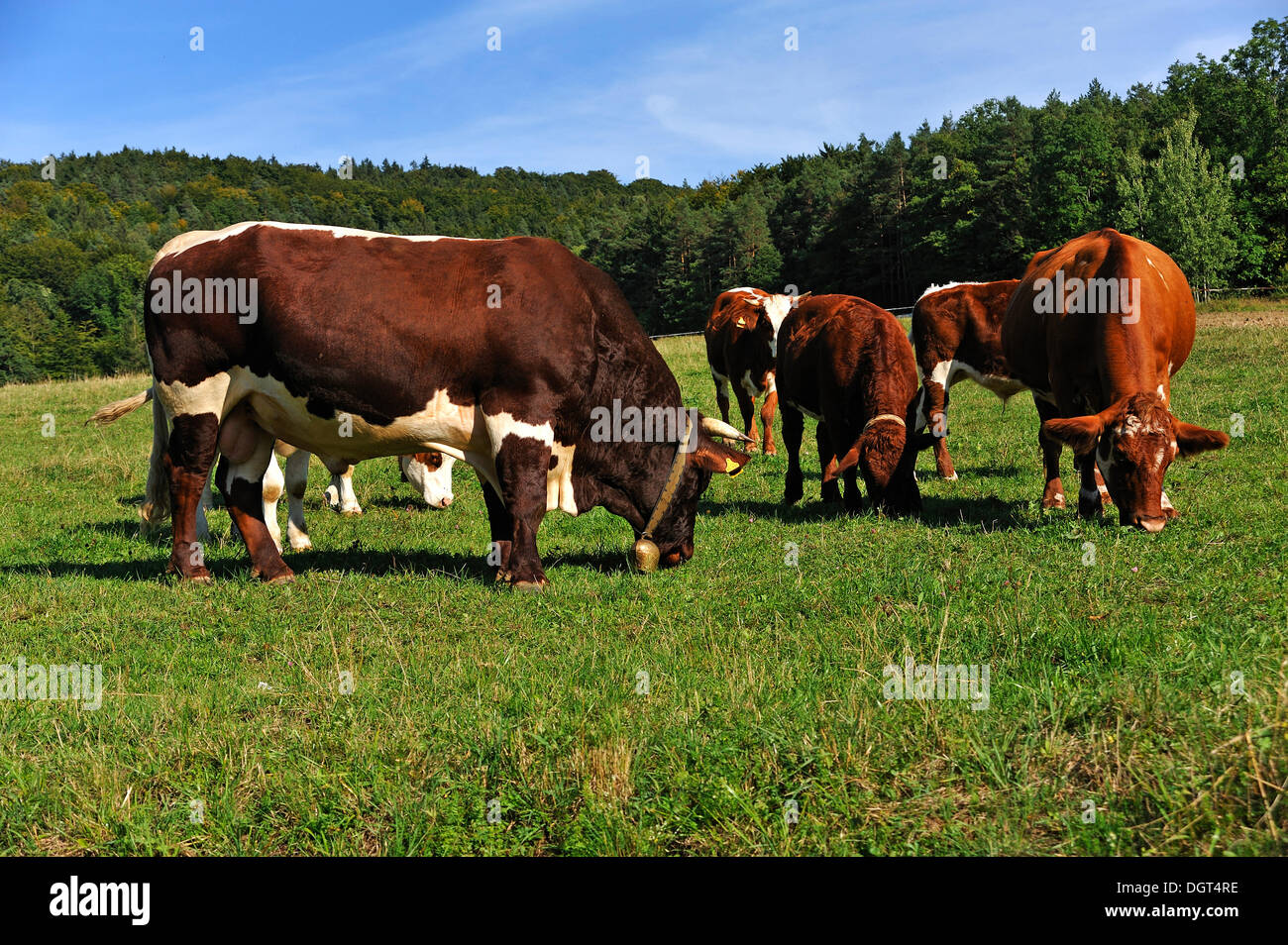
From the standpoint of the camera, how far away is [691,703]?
4.50 m

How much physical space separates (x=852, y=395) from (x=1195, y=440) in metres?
3.42

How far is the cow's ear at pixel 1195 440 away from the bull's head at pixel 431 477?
772cm

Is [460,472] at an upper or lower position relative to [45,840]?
upper

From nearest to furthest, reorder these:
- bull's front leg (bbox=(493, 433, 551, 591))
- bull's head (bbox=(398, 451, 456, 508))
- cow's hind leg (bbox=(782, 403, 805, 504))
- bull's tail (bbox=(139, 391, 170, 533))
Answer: bull's front leg (bbox=(493, 433, 551, 591)) → bull's tail (bbox=(139, 391, 170, 533)) → cow's hind leg (bbox=(782, 403, 805, 504)) → bull's head (bbox=(398, 451, 456, 508))

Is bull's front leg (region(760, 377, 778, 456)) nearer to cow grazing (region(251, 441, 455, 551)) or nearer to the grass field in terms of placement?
cow grazing (region(251, 441, 455, 551))

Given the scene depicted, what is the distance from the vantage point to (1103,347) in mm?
8430

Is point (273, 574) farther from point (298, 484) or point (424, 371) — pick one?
point (298, 484)

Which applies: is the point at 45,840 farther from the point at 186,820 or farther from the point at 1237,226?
the point at 1237,226

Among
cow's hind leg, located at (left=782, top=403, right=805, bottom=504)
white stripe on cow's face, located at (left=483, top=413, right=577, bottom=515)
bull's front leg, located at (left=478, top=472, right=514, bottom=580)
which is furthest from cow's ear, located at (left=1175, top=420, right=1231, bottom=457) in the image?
bull's front leg, located at (left=478, top=472, right=514, bottom=580)

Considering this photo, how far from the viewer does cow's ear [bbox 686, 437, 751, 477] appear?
8.09 metres

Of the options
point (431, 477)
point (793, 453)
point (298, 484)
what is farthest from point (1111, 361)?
point (298, 484)

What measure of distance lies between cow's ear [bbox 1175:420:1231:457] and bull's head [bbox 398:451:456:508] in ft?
25.3
